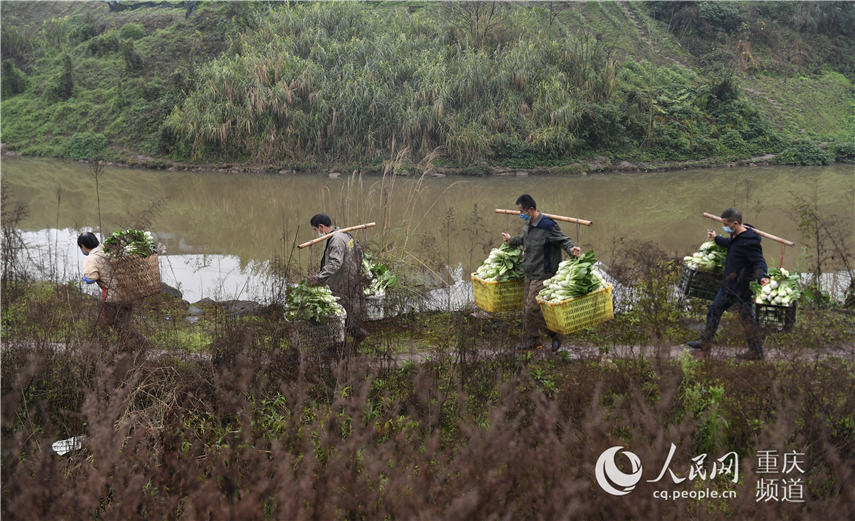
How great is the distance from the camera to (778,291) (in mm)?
6227

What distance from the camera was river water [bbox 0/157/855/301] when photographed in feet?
34.9

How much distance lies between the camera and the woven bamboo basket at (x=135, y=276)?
271 inches

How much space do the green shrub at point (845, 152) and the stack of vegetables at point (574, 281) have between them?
25.6 meters

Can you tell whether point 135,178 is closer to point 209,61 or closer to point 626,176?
point 209,61

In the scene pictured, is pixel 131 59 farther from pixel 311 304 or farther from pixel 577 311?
pixel 577 311

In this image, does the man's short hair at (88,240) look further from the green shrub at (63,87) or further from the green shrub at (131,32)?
the green shrub at (131,32)

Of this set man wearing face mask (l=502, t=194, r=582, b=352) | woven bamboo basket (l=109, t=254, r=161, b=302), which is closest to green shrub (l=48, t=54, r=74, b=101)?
woven bamboo basket (l=109, t=254, r=161, b=302)

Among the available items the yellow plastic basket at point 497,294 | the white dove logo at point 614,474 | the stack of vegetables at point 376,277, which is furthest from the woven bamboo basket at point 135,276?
the white dove logo at point 614,474

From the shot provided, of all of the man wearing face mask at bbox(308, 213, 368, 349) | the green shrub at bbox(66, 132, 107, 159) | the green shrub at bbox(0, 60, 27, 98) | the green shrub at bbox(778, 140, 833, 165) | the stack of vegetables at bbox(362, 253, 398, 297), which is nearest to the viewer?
the man wearing face mask at bbox(308, 213, 368, 349)

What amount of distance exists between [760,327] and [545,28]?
28.0 m

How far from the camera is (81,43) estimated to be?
37.5 metres

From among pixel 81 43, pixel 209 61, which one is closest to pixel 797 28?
pixel 209 61

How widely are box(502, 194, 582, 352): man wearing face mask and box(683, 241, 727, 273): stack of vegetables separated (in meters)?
1.75

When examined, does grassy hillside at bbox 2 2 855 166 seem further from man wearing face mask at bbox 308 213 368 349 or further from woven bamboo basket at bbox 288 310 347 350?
woven bamboo basket at bbox 288 310 347 350
